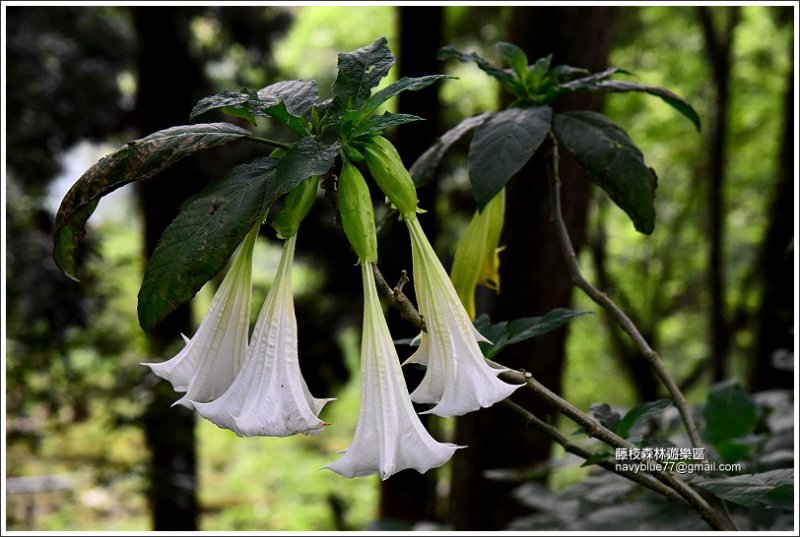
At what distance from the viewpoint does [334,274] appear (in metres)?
3.24

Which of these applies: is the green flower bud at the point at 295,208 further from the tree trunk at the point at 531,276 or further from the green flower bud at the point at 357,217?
the tree trunk at the point at 531,276

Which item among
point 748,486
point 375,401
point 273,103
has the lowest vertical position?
point 748,486

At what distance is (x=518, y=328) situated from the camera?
727 mm

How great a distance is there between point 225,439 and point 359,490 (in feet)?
4.27

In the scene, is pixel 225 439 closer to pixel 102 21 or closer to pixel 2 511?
pixel 102 21

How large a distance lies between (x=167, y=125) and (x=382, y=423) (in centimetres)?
254

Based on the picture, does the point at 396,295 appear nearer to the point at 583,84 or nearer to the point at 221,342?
Answer: the point at 221,342

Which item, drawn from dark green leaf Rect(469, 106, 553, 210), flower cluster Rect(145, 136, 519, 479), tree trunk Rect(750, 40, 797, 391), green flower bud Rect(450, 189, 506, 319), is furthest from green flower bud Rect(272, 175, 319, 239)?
tree trunk Rect(750, 40, 797, 391)

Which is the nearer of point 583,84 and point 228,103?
point 228,103

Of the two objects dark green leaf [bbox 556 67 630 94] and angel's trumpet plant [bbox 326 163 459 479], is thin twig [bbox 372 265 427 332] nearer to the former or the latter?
angel's trumpet plant [bbox 326 163 459 479]

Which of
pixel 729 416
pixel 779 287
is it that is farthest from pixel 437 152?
pixel 779 287

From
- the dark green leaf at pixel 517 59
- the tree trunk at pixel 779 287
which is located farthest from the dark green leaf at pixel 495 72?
the tree trunk at pixel 779 287

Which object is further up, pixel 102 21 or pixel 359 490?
pixel 102 21

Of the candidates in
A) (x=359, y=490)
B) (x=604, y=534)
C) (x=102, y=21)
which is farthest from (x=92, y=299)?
(x=359, y=490)
